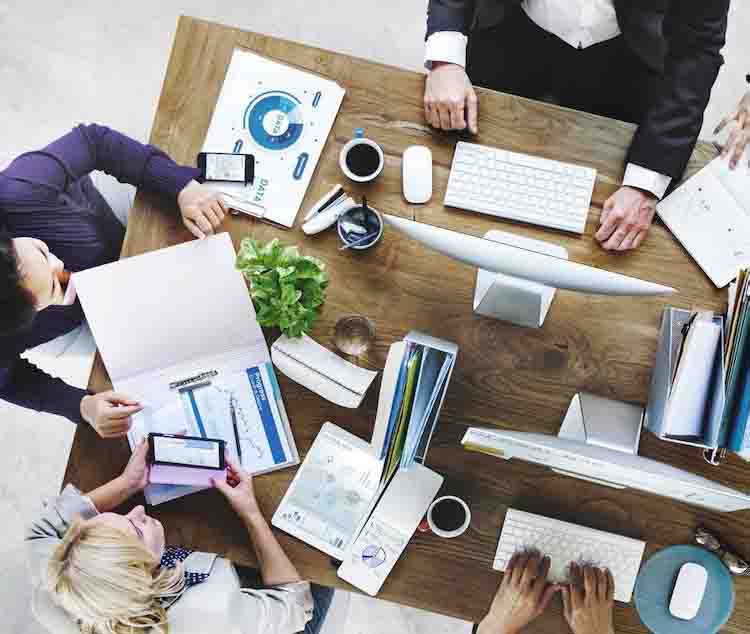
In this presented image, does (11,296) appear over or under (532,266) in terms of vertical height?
under

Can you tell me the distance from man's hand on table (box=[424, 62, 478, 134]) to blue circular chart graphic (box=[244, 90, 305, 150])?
10.6 inches

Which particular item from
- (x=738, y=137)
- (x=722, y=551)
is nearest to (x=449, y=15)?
(x=738, y=137)

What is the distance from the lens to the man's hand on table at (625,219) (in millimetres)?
1408

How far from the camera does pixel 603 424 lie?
4.45 feet

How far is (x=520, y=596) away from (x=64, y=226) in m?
1.16

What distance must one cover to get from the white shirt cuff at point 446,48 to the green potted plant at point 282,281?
0.57 m

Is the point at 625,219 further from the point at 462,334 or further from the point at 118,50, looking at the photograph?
the point at 118,50

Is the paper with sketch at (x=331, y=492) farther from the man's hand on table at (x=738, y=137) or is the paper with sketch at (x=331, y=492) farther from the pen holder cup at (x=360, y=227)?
the man's hand on table at (x=738, y=137)

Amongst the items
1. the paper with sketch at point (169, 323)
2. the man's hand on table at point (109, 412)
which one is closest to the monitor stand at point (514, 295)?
the paper with sketch at point (169, 323)

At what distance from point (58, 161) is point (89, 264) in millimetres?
219

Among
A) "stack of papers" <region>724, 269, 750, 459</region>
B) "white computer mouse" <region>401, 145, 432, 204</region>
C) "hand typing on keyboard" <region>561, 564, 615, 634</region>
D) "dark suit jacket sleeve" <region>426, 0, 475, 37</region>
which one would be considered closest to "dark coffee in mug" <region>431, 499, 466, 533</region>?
"hand typing on keyboard" <region>561, 564, 615, 634</region>

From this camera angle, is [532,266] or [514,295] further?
[514,295]

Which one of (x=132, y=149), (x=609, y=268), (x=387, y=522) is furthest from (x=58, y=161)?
(x=609, y=268)

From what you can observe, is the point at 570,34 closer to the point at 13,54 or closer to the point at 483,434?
the point at 483,434
